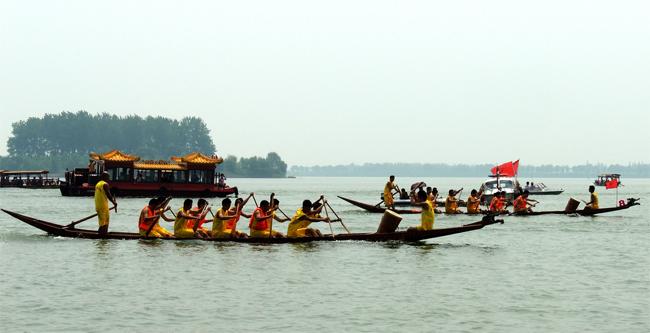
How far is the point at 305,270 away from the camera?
21.7 meters

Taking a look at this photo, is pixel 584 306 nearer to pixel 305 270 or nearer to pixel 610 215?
pixel 305 270

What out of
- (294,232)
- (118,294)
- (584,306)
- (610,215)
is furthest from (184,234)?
(610,215)

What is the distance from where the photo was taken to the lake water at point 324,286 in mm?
15305

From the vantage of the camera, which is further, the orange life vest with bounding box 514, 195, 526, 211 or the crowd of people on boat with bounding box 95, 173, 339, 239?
the orange life vest with bounding box 514, 195, 526, 211

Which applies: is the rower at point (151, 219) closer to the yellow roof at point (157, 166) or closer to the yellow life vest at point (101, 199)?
the yellow life vest at point (101, 199)

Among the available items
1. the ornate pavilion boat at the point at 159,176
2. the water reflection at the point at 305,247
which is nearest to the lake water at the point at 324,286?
the water reflection at the point at 305,247

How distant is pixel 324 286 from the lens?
19.3 meters

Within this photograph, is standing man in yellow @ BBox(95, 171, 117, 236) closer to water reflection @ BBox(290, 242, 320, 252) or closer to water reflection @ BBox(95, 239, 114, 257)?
water reflection @ BBox(95, 239, 114, 257)

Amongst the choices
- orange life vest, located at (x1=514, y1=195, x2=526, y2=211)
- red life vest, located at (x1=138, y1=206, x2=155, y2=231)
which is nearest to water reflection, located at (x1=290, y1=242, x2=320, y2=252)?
red life vest, located at (x1=138, y1=206, x2=155, y2=231)

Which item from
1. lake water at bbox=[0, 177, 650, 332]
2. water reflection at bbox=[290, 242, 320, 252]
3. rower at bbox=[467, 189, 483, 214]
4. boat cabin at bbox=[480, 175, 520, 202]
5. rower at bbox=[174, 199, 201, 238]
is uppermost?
boat cabin at bbox=[480, 175, 520, 202]

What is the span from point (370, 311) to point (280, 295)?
2.46 m

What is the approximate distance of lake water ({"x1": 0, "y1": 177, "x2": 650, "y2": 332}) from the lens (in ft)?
50.2

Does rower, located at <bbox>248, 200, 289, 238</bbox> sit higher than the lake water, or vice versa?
rower, located at <bbox>248, 200, 289, 238</bbox>

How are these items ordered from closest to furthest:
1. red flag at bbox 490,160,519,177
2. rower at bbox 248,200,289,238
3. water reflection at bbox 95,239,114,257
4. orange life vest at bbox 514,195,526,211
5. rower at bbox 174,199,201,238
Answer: water reflection at bbox 95,239,114,257 → rower at bbox 248,200,289,238 → rower at bbox 174,199,201,238 → orange life vest at bbox 514,195,526,211 → red flag at bbox 490,160,519,177
